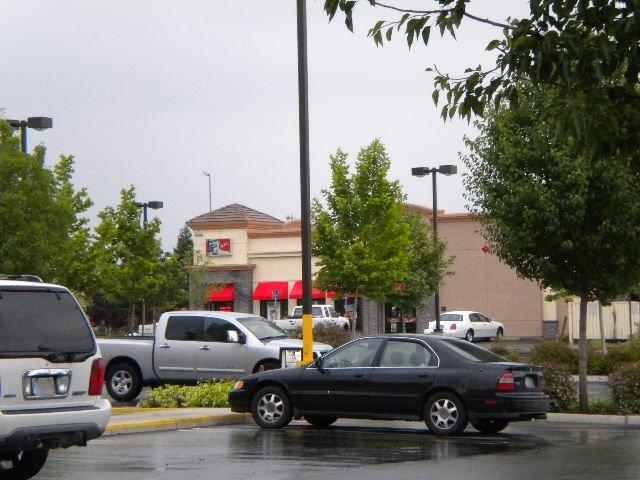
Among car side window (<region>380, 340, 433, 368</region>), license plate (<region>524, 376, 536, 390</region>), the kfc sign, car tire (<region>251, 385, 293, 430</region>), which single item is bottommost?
→ car tire (<region>251, 385, 293, 430</region>)

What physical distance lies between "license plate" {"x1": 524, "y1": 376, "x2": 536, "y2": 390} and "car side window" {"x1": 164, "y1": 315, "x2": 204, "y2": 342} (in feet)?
32.5

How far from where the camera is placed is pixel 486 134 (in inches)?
856

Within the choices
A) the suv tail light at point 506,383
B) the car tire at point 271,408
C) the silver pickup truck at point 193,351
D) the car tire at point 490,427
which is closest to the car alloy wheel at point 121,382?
the silver pickup truck at point 193,351

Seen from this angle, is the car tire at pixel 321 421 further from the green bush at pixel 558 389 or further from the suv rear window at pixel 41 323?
the suv rear window at pixel 41 323

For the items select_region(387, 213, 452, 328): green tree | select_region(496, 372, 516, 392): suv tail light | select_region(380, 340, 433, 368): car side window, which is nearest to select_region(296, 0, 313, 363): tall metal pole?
select_region(380, 340, 433, 368): car side window

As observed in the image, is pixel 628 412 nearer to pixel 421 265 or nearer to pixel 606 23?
pixel 606 23

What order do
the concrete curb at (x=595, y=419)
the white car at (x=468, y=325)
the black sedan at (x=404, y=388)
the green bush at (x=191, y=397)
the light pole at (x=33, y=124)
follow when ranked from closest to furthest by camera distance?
the black sedan at (x=404, y=388)
the concrete curb at (x=595, y=419)
the green bush at (x=191, y=397)
the light pole at (x=33, y=124)
the white car at (x=468, y=325)

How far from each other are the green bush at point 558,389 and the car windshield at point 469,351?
9.76ft

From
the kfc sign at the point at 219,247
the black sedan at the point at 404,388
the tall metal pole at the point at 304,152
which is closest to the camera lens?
the black sedan at the point at 404,388

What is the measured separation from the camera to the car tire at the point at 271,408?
17.8m

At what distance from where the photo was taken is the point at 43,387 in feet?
35.2

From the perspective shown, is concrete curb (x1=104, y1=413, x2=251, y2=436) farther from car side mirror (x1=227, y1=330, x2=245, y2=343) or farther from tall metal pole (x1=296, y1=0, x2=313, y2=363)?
car side mirror (x1=227, y1=330, x2=245, y2=343)

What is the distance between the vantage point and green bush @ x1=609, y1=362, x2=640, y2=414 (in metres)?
19.3

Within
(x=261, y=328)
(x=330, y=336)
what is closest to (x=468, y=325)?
(x=330, y=336)
